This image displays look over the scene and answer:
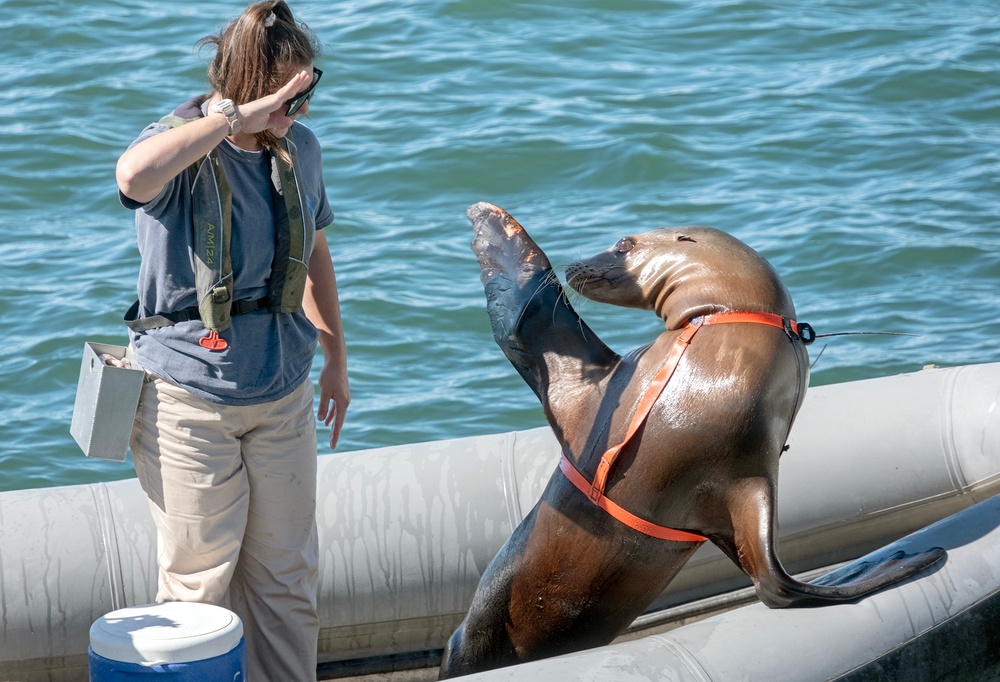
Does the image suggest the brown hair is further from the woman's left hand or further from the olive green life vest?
the woman's left hand

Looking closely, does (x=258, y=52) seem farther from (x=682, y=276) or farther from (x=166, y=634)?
(x=166, y=634)

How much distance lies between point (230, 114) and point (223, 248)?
354 mm

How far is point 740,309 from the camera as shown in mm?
3486

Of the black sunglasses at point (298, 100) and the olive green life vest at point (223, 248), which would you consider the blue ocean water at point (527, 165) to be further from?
the black sunglasses at point (298, 100)

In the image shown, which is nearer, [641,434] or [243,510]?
[641,434]

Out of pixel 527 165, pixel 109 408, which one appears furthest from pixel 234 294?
pixel 527 165

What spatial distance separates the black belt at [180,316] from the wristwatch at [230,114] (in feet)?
1.64

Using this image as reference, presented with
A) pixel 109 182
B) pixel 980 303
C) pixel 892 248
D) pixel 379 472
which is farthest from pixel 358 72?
pixel 379 472

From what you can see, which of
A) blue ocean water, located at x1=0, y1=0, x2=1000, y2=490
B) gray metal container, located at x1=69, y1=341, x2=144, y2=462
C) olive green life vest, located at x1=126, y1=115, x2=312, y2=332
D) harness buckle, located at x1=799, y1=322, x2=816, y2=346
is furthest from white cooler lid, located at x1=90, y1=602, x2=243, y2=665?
blue ocean water, located at x1=0, y1=0, x2=1000, y2=490

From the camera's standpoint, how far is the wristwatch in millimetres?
3266

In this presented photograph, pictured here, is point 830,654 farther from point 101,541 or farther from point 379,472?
point 101,541

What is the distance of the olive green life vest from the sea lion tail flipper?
4.32 ft

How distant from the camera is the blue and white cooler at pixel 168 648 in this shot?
10.8ft

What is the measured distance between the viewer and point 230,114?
327 centimetres
